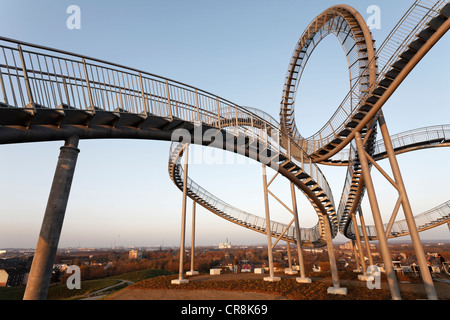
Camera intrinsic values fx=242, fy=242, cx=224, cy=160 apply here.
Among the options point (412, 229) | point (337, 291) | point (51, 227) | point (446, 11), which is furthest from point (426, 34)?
point (51, 227)

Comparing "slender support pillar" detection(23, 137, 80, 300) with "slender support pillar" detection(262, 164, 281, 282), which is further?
"slender support pillar" detection(262, 164, 281, 282)

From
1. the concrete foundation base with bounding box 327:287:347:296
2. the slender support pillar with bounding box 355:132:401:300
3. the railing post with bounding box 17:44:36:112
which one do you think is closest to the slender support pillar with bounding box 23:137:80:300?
the railing post with bounding box 17:44:36:112

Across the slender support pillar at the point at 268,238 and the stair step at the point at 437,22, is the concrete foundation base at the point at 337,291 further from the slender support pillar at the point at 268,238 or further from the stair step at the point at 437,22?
the stair step at the point at 437,22

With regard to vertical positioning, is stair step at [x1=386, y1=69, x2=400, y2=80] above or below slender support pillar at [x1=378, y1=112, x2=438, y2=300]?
above

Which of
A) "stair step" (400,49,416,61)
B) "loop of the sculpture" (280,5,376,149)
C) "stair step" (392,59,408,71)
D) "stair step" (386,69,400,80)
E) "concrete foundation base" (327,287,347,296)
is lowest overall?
"concrete foundation base" (327,287,347,296)

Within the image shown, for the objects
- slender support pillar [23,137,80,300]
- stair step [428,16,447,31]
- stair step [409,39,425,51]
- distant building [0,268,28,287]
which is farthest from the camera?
distant building [0,268,28,287]

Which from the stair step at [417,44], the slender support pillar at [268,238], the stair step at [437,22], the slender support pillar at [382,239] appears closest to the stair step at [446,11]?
the stair step at [437,22]

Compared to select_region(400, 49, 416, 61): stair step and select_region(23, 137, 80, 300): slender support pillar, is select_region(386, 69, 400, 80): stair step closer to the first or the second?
select_region(400, 49, 416, 61): stair step
